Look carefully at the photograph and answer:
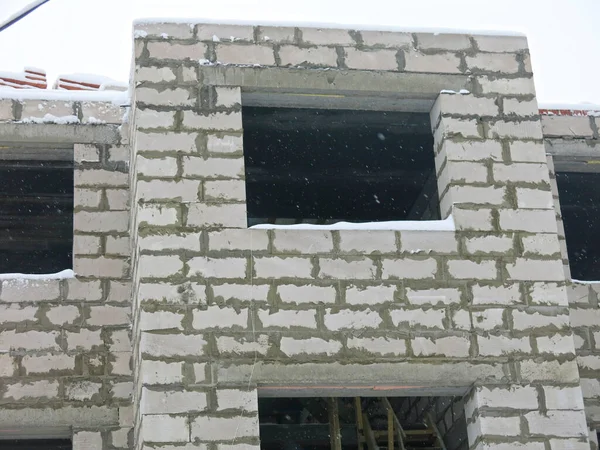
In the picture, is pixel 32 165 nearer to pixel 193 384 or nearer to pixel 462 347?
pixel 193 384

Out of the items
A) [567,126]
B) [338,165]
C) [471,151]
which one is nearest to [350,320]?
[471,151]

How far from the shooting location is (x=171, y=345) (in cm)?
795

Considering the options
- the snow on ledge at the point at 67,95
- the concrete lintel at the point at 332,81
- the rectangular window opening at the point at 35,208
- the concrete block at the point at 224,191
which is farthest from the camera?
the rectangular window opening at the point at 35,208

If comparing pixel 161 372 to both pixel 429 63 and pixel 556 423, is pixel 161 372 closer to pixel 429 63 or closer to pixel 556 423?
pixel 556 423

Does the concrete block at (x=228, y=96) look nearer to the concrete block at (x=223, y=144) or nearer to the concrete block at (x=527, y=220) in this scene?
the concrete block at (x=223, y=144)

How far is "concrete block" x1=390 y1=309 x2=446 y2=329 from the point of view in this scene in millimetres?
8281

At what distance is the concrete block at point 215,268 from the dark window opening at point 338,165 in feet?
6.50

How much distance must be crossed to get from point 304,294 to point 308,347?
16.2 inches

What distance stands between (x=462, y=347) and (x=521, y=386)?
52 centimetres

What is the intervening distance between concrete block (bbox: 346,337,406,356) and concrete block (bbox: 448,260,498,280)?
0.74 m

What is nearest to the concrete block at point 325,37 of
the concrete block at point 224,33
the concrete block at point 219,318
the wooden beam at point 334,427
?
the concrete block at point 224,33

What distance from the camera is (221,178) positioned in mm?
8562

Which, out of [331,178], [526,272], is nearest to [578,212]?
[331,178]

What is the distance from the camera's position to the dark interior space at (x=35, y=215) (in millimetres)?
10758
